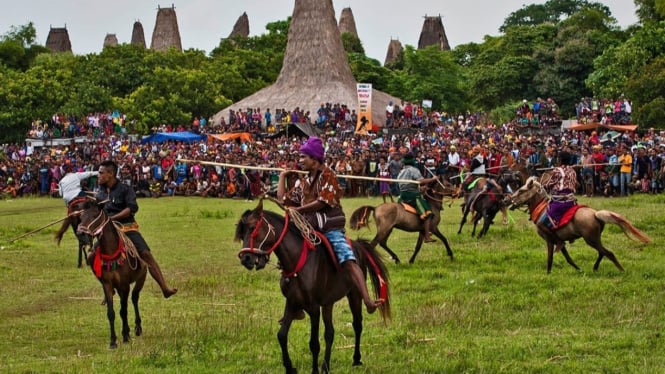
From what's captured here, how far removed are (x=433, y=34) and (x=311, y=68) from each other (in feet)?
244

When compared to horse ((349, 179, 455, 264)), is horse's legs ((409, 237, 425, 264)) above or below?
below

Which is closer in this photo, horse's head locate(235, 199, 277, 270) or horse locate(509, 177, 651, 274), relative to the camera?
horse's head locate(235, 199, 277, 270)

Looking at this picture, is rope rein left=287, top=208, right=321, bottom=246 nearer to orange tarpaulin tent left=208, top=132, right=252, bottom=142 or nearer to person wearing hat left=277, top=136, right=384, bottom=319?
person wearing hat left=277, top=136, right=384, bottom=319

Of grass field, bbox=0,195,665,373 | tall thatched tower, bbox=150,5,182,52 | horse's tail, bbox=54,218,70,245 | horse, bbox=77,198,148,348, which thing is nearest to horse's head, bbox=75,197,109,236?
horse, bbox=77,198,148,348

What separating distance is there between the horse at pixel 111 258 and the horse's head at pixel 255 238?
2.95 meters

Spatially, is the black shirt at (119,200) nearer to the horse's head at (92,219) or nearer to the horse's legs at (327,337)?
the horse's head at (92,219)

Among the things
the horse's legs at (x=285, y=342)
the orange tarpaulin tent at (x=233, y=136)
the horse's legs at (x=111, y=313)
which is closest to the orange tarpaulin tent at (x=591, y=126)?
the orange tarpaulin tent at (x=233, y=136)

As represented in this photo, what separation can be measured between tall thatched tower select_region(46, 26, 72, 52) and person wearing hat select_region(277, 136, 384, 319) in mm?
131999

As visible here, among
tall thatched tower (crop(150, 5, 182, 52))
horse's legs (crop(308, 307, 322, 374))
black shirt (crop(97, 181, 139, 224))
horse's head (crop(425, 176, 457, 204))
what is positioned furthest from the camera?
tall thatched tower (crop(150, 5, 182, 52))

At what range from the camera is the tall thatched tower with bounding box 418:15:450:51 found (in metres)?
134

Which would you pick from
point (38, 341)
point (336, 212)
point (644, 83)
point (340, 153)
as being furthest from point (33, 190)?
point (336, 212)

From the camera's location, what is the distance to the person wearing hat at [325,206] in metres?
10.2

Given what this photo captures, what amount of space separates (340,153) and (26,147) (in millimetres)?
20617

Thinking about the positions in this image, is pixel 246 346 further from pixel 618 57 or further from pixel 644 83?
pixel 618 57
